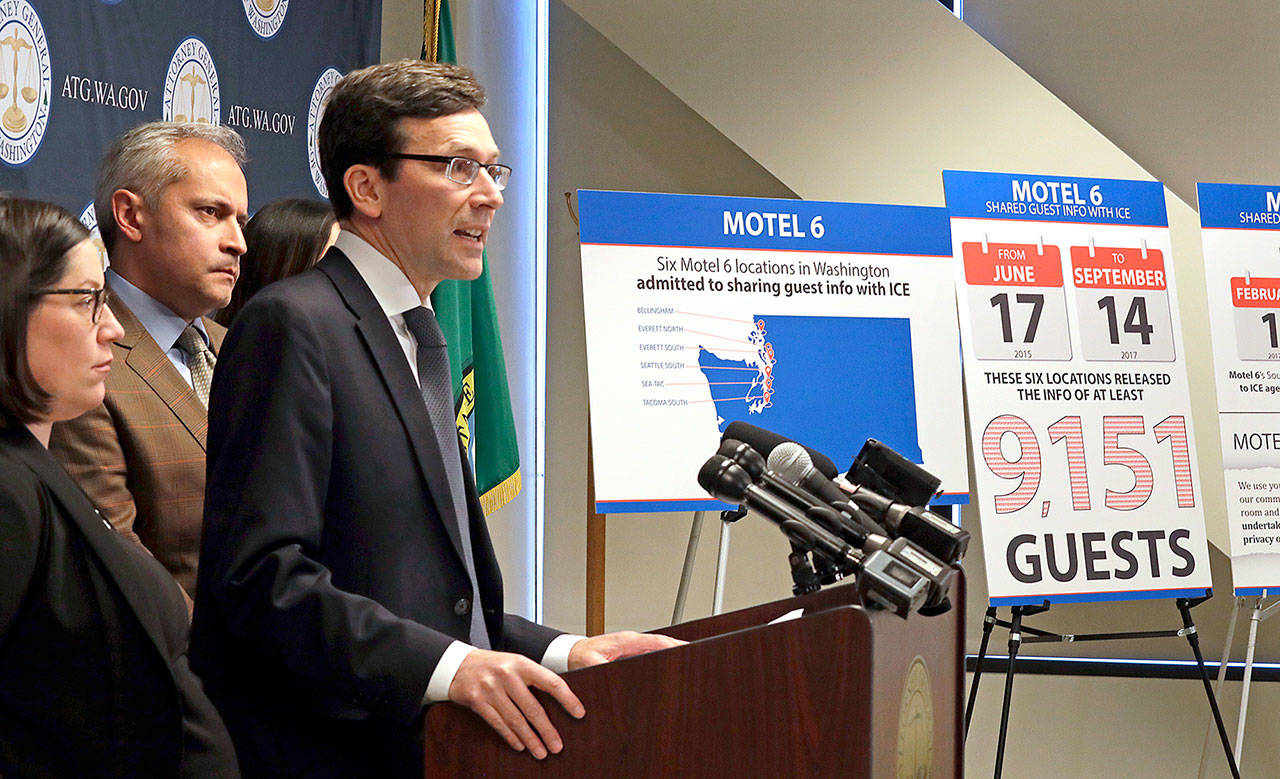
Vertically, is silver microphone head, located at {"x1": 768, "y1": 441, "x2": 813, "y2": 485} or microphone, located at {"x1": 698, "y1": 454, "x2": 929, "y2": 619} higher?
silver microphone head, located at {"x1": 768, "y1": 441, "x2": 813, "y2": 485}

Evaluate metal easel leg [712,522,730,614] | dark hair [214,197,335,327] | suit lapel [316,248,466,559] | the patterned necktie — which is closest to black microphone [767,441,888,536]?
suit lapel [316,248,466,559]

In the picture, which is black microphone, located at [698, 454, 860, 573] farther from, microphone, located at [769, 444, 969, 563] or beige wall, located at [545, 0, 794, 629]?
beige wall, located at [545, 0, 794, 629]

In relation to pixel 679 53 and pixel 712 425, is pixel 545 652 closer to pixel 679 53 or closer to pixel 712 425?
pixel 712 425

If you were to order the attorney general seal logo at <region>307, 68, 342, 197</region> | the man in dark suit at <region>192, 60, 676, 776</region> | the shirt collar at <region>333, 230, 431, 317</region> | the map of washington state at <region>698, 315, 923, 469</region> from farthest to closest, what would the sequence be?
the attorney general seal logo at <region>307, 68, 342, 197</region> → the map of washington state at <region>698, 315, 923, 469</region> → the shirt collar at <region>333, 230, 431, 317</region> → the man in dark suit at <region>192, 60, 676, 776</region>

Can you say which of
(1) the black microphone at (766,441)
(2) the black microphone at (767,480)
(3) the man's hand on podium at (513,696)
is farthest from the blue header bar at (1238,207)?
(3) the man's hand on podium at (513,696)

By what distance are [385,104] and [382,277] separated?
0.23 metres

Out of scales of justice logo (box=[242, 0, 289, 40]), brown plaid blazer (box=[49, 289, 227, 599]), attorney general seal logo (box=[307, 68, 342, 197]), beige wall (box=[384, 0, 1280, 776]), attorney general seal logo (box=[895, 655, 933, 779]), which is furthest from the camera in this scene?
beige wall (box=[384, 0, 1280, 776])

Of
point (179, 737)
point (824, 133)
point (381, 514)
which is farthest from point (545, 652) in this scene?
point (824, 133)

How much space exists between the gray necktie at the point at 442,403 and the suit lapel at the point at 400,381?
Answer: 0.17 feet

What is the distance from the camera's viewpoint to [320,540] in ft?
4.58

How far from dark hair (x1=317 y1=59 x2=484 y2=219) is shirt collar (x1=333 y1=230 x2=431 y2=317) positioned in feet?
0.23

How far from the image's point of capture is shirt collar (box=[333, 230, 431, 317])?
1575 millimetres

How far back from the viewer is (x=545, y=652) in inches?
62.9

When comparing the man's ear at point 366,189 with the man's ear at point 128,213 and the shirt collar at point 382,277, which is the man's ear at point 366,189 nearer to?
the shirt collar at point 382,277
